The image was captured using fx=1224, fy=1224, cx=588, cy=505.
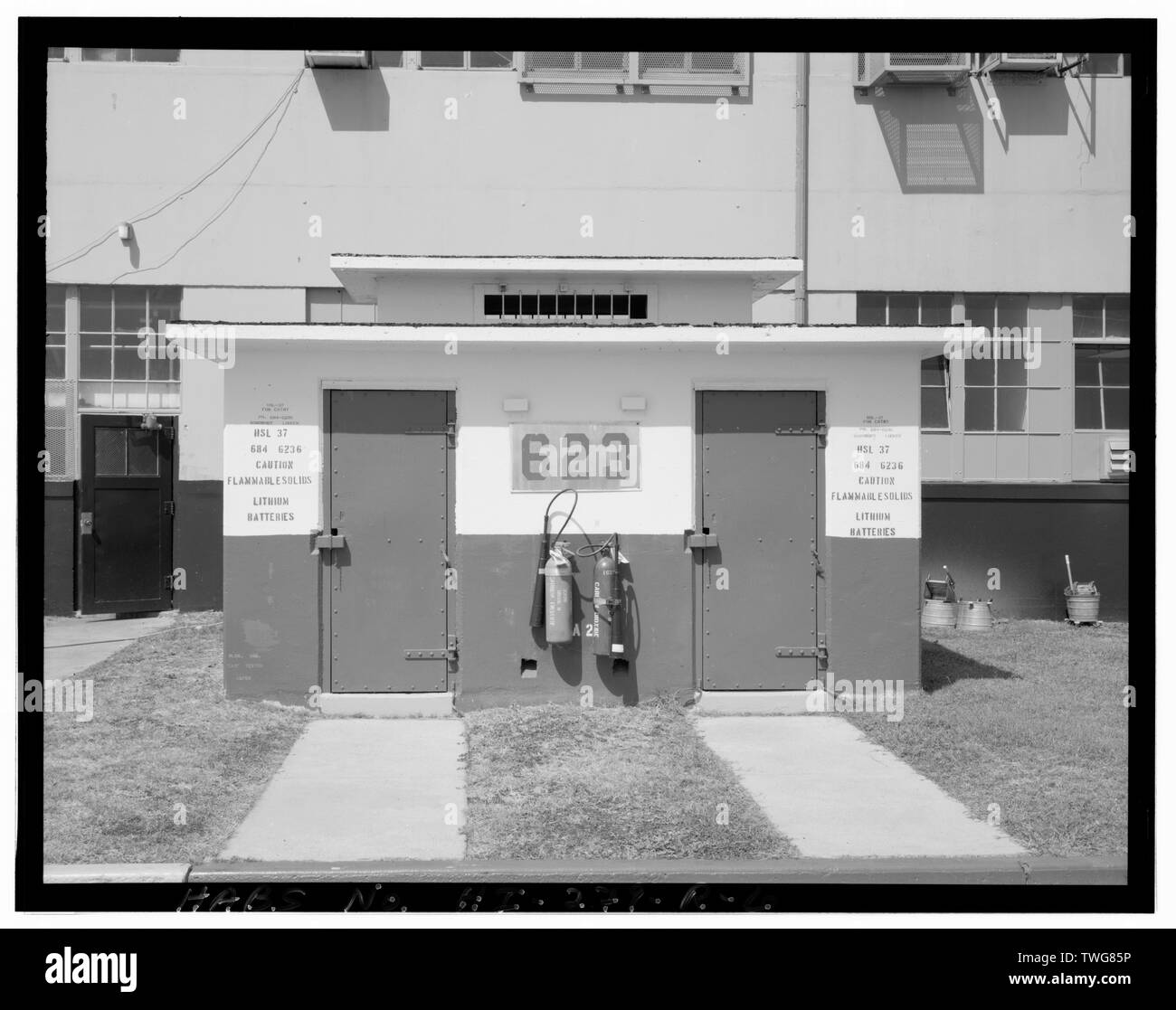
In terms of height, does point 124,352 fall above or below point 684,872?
above

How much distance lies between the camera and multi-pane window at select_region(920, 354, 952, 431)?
714 inches

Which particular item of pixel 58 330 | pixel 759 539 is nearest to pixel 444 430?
pixel 759 539

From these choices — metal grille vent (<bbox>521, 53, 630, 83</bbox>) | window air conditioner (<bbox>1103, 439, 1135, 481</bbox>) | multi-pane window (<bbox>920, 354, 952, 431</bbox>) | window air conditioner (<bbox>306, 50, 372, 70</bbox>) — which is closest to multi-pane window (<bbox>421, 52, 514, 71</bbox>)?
metal grille vent (<bbox>521, 53, 630, 83</bbox>)

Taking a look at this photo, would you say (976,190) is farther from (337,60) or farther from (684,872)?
(684,872)

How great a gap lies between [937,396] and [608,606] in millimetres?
9485

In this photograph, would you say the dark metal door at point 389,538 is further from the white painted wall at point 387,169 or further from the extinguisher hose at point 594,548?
the white painted wall at point 387,169

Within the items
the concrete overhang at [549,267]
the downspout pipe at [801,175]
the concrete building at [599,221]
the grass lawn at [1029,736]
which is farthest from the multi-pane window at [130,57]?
the grass lawn at [1029,736]

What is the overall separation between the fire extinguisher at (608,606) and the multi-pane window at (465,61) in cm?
985

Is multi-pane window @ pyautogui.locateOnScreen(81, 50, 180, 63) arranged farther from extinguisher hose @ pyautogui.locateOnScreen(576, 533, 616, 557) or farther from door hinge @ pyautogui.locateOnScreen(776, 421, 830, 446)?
door hinge @ pyautogui.locateOnScreen(776, 421, 830, 446)

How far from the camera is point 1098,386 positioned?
18.4 meters

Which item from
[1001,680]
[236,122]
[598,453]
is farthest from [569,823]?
[236,122]

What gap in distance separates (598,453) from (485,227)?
25.3ft

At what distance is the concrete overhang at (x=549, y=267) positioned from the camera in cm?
1281

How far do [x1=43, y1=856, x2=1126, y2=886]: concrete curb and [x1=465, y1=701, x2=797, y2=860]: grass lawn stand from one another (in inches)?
6.9
